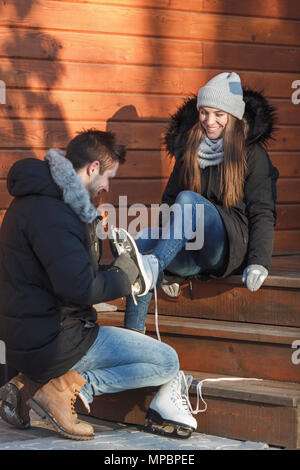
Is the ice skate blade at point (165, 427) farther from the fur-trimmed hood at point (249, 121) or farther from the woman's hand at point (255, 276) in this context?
the fur-trimmed hood at point (249, 121)

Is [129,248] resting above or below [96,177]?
below

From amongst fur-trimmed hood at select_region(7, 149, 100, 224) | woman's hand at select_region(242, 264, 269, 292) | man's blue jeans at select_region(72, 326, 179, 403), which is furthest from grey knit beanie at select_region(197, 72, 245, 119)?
man's blue jeans at select_region(72, 326, 179, 403)

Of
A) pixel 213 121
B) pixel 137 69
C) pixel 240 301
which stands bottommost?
pixel 240 301

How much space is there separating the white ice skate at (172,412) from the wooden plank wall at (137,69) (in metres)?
1.84

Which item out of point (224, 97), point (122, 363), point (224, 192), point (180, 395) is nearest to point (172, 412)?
point (180, 395)

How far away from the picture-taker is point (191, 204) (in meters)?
4.15

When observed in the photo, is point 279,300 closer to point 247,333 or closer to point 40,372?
point 247,333

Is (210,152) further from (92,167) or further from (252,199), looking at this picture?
(92,167)

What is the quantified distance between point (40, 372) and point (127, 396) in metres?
0.74

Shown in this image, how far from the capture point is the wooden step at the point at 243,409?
12.6 feet

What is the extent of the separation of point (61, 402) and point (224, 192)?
1.49 m

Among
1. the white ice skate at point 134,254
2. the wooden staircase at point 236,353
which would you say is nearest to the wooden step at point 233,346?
the wooden staircase at point 236,353

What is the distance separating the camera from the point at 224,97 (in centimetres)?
448
